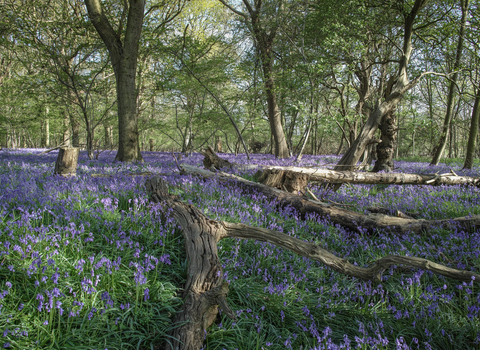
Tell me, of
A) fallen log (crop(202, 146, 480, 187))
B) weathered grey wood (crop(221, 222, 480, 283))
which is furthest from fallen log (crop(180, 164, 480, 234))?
weathered grey wood (crop(221, 222, 480, 283))

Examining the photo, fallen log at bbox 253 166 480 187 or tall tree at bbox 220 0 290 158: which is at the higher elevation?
tall tree at bbox 220 0 290 158

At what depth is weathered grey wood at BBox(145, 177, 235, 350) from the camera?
1.89 metres

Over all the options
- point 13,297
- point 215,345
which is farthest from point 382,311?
point 13,297

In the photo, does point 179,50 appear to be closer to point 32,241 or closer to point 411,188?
point 411,188

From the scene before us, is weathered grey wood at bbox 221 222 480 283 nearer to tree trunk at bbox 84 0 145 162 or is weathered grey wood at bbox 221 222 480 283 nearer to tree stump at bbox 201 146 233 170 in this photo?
tree stump at bbox 201 146 233 170

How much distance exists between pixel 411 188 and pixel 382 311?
5383 millimetres

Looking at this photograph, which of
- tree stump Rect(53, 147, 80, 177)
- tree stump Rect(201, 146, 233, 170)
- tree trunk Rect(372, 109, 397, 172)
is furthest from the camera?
tree stump Rect(201, 146, 233, 170)

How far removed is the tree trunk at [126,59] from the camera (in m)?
9.18

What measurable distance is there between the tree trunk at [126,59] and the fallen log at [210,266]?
23.8 ft

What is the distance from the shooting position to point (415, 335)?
2.28 metres

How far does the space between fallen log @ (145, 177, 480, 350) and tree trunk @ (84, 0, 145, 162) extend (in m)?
7.25

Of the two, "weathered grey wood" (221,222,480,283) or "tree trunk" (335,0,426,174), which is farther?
"tree trunk" (335,0,426,174)

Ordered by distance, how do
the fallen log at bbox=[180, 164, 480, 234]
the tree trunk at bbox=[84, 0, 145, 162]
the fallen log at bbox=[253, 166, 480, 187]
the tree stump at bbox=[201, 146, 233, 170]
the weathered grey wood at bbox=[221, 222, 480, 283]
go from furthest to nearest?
1. the tree trunk at bbox=[84, 0, 145, 162]
2. the tree stump at bbox=[201, 146, 233, 170]
3. the fallen log at bbox=[253, 166, 480, 187]
4. the fallen log at bbox=[180, 164, 480, 234]
5. the weathered grey wood at bbox=[221, 222, 480, 283]

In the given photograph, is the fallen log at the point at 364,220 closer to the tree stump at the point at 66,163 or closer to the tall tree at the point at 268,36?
the tree stump at the point at 66,163
